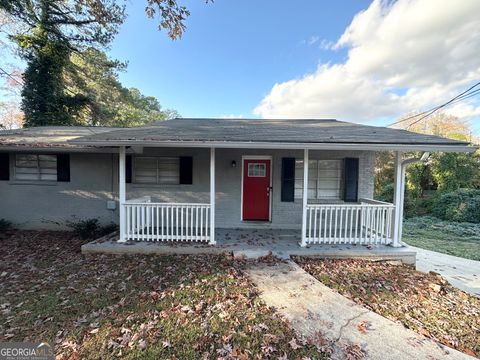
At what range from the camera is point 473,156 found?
1278 centimetres

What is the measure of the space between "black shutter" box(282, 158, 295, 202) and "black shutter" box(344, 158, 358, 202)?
1.59 m

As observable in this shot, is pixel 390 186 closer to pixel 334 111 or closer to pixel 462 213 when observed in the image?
pixel 462 213

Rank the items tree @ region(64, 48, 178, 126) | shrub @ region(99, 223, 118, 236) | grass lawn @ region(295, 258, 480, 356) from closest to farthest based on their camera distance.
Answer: grass lawn @ region(295, 258, 480, 356), shrub @ region(99, 223, 118, 236), tree @ region(64, 48, 178, 126)

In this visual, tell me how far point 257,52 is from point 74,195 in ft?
48.1

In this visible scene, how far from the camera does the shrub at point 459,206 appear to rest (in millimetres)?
10945

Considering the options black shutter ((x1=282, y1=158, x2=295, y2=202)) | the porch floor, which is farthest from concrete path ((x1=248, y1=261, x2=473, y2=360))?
black shutter ((x1=282, y1=158, x2=295, y2=202))

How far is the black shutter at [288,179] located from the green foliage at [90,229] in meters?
5.42

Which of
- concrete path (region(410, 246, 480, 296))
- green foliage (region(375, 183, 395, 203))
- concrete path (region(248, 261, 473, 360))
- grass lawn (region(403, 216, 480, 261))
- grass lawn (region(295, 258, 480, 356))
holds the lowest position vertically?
grass lawn (region(403, 216, 480, 261))

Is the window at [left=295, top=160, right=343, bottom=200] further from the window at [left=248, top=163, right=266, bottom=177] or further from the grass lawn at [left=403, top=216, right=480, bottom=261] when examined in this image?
the grass lawn at [left=403, top=216, right=480, bottom=261]

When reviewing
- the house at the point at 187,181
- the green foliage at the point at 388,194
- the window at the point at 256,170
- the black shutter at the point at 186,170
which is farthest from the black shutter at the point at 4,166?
the green foliage at the point at 388,194

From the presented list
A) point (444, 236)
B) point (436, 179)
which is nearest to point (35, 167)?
point (444, 236)

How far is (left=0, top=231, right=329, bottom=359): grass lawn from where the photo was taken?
2.62 metres

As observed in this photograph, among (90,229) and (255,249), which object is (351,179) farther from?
(90,229)

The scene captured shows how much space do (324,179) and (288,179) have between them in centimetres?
115
